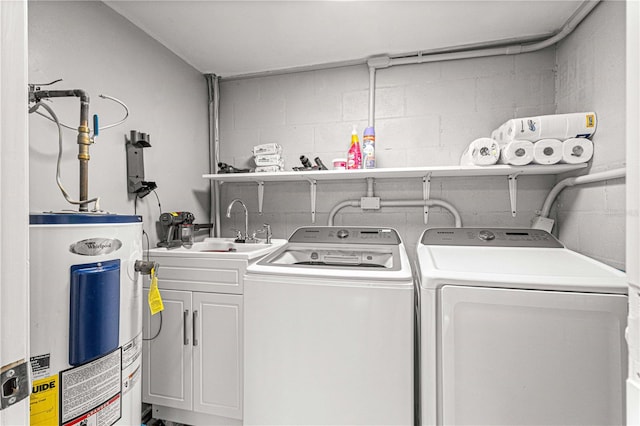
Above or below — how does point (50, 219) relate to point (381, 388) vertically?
above

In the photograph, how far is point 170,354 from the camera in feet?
5.43

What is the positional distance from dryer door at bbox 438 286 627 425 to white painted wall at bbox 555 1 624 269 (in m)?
0.51

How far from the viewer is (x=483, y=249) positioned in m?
1.57

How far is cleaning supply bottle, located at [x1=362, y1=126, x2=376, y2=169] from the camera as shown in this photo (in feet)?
6.55

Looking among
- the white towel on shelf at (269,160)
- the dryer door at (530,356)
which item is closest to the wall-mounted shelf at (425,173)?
the white towel on shelf at (269,160)

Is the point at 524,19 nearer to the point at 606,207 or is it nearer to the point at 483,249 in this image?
the point at 606,207

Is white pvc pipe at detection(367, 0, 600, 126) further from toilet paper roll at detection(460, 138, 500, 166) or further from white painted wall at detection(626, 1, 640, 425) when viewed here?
white painted wall at detection(626, 1, 640, 425)

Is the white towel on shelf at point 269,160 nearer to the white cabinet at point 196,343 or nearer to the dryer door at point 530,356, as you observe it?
the white cabinet at point 196,343

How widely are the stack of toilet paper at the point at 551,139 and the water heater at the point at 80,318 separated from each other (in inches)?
78.0

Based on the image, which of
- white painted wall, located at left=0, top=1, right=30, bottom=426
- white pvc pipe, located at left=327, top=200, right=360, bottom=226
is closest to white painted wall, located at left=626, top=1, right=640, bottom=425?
white painted wall, located at left=0, top=1, right=30, bottom=426

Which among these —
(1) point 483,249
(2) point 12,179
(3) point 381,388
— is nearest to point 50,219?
(2) point 12,179

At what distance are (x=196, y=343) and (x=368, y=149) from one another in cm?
163

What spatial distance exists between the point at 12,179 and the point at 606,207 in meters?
2.06

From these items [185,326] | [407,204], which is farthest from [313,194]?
[185,326]
